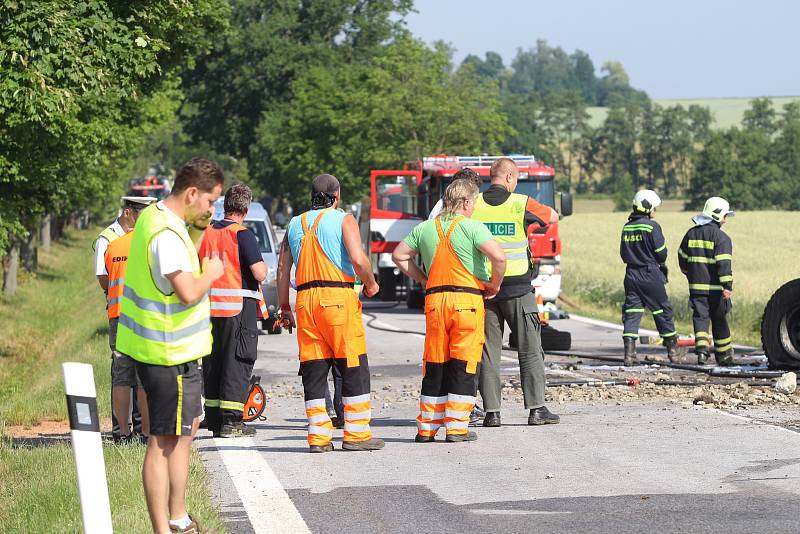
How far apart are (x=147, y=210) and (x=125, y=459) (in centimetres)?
284

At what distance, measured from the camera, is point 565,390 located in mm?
12781

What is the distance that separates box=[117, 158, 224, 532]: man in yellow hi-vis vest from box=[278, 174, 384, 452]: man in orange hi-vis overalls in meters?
3.19

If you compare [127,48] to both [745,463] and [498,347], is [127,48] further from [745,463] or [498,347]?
→ [745,463]

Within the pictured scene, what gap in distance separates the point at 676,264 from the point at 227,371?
39.4 m

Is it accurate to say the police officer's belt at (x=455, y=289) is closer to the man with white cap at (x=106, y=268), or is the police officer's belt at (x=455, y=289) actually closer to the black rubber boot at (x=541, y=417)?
the black rubber boot at (x=541, y=417)

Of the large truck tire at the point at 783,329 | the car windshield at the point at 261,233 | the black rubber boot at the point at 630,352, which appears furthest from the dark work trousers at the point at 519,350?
the car windshield at the point at 261,233

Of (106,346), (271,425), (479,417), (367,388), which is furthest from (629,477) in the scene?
(106,346)

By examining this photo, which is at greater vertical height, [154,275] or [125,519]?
[154,275]

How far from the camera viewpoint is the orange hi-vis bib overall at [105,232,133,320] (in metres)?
9.67

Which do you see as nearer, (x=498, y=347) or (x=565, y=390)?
(x=498, y=347)

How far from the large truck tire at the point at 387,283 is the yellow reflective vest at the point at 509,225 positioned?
61.9 feet

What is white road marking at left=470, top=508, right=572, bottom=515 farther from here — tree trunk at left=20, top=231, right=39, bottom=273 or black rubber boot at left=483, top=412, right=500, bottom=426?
tree trunk at left=20, top=231, right=39, bottom=273

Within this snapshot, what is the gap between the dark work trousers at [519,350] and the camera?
1067 centimetres

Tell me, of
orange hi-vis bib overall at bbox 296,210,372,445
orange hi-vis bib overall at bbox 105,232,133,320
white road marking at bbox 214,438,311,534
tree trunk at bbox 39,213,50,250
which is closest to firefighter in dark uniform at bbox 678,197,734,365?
orange hi-vis bib overall at bbox 296,210,372,445
